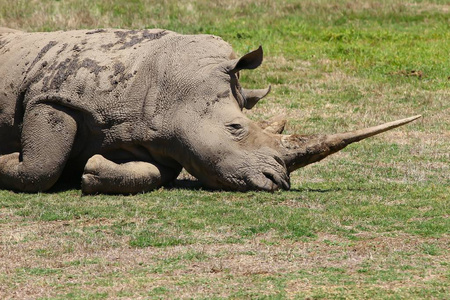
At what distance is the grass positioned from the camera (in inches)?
286

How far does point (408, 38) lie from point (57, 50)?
1163cm

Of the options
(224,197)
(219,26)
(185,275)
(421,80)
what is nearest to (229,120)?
(224,197)

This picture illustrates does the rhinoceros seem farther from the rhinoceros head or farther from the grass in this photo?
the grass

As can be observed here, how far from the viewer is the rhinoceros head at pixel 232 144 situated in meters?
10.0

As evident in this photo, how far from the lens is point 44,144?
10.2 m

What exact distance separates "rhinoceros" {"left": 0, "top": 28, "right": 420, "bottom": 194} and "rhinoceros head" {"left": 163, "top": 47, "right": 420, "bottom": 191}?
0.01 metres

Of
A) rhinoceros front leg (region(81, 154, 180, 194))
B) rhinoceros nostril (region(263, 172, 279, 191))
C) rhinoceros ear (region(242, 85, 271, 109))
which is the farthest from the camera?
rhinoceros ear (region(242, 85, 271, 109))

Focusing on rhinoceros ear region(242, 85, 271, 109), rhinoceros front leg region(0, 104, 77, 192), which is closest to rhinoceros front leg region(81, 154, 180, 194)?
rhinoceros front leg region(0, 104, 77, 192)

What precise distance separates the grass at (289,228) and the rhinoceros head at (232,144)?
0.20 meters

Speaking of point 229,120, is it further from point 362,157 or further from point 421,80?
point 421,80

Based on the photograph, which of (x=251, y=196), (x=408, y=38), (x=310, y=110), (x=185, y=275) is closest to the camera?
(x=185, y=275)

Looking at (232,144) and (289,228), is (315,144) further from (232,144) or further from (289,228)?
(289,228)

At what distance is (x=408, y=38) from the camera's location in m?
20.8

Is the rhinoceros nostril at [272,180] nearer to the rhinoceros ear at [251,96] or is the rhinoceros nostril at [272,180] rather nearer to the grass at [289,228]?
the grass at [289,228]
